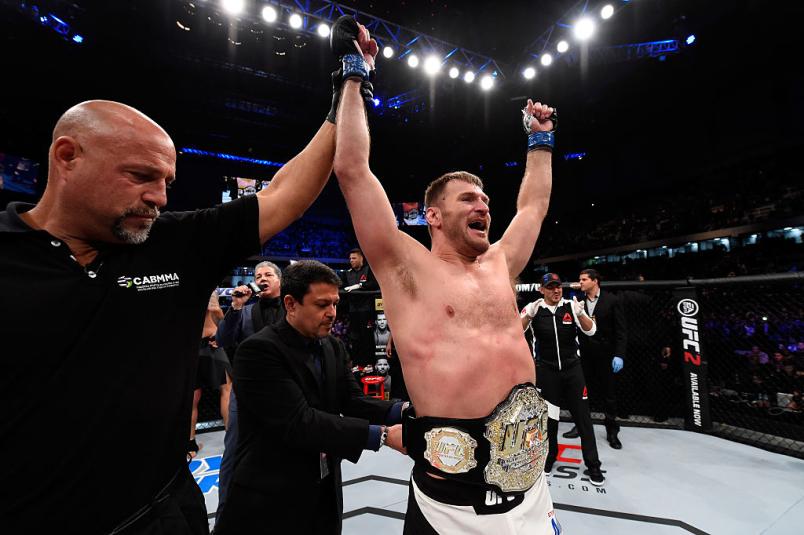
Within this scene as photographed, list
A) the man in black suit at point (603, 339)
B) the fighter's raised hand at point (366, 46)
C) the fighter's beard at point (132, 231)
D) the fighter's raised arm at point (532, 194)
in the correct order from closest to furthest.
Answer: the fighter's beard at point (132, 231), the fighter's raised hand at point (366, 46), the fighter's raised arm at point (532, 194), the man in black suit at point (603, 339)

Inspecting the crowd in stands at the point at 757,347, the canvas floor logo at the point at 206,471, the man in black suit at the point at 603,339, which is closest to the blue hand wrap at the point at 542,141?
the man in black suit at the point at 603,339

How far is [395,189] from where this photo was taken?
18438 millimetres

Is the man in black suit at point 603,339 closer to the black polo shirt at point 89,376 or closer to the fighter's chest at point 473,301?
the fighter's chest at point 473,301

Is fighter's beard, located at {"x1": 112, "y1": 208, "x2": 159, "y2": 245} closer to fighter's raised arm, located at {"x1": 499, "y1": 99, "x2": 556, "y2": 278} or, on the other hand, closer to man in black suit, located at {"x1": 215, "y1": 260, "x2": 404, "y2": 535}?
man in black suit, located at {"x1": 215, "y1": 260, "x2": 404, "y2": 535}

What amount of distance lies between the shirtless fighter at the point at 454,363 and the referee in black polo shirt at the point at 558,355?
247 cm

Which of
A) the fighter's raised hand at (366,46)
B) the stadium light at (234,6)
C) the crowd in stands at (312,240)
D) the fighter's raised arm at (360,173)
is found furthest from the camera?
the crowd in stands at (312,240)

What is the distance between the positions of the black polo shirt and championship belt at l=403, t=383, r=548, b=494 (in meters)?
0.76

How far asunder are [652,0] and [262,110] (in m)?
12.1

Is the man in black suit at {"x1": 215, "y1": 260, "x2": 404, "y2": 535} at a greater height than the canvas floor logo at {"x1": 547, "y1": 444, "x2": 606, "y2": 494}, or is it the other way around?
the man in black suit at {"x1": 215, "y1": 260, "x2": 404, "y2": 535}

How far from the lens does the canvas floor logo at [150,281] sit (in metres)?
0.94

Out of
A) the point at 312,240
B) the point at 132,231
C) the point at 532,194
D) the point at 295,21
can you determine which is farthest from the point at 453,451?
the point at 312,240

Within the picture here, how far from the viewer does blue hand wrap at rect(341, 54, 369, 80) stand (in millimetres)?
1381

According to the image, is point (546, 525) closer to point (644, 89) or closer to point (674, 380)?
point (674, 380)

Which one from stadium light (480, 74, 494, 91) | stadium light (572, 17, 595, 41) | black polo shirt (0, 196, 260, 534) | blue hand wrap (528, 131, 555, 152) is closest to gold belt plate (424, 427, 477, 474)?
black polo shirt (0, 196, 260, 534)
